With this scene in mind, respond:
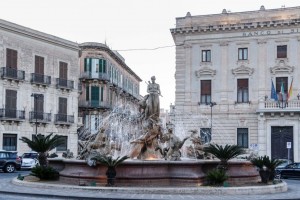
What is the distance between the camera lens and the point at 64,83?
48781 mm

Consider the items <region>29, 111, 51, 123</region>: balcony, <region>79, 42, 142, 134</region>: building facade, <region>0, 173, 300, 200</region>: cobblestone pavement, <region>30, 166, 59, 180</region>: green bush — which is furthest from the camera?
<region>79, 42, 142, 134</region>: building facade

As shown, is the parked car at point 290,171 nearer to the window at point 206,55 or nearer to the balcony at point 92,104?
the window at point 206,55

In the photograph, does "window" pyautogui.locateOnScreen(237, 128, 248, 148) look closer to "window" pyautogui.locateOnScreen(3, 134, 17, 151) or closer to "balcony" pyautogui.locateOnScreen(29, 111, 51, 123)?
"balcony" pyautogui.locateOnScreen(29, 111, 51, 123)

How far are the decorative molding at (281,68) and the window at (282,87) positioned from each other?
0.54m

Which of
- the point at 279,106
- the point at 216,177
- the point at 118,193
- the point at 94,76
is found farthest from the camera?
the point at 94,76

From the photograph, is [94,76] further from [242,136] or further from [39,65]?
[242,136]

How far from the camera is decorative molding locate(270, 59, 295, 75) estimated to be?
1618 inches

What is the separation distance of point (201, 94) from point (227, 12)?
7.03m

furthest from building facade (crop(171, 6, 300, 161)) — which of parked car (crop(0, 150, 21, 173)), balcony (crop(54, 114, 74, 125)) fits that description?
parked car (crop(0, 150, 21, 173))

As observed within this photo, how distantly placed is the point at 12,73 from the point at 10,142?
18.0 ft

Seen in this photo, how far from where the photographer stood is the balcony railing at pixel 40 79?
149ft

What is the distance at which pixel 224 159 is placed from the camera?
19312 mm

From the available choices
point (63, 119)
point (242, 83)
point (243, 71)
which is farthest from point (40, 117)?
point (243, 71)

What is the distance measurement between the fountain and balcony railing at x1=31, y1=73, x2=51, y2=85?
22.7 m
